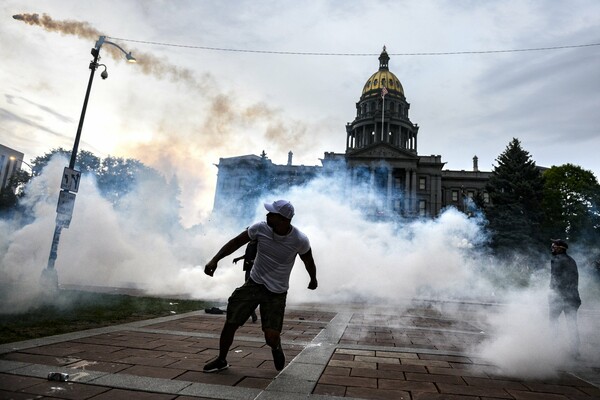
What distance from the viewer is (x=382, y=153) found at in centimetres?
5762

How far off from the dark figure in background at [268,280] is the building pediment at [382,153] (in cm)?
5378

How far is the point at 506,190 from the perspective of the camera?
33.2 metres

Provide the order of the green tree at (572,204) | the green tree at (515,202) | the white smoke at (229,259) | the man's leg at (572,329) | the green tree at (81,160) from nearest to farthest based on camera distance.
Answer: the man's leg at (572,329), the white smoke at (229,259), the green tree at (515,202), the green tree at (572,204), the green tree at (81,160)

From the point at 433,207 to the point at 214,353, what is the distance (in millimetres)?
56394

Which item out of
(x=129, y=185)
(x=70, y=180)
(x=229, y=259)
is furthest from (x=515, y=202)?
(x=129, y=185)

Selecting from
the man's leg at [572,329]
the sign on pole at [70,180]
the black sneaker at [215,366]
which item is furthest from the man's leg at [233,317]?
the sign on pole at [70,180]

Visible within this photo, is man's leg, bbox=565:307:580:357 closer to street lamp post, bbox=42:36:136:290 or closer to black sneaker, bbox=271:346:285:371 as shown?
black sneaker, bbox=271:346:285:371

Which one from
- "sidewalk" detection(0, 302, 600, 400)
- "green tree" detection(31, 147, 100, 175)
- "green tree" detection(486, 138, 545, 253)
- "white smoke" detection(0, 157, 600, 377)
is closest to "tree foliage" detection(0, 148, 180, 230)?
"green tree" detection(31, 147, 100, 175)

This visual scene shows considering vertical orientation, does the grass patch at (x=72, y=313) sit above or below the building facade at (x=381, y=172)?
below

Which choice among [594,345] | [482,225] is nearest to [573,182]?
[482,225]

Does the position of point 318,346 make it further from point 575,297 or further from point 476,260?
point 476,260

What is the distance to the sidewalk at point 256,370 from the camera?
318 centimetres

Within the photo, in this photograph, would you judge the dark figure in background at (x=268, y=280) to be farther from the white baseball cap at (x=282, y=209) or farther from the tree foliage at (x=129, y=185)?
A: the tree foliage at (x=129, y=185)

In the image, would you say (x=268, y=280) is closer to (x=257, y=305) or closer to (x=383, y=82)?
(x=257, y=305)
